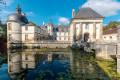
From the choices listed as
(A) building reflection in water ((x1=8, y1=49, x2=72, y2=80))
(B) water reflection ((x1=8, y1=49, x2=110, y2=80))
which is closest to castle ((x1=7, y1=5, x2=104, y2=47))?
(A) building reflection in water ((x1=8, y1=49, x2=72, y2=80))

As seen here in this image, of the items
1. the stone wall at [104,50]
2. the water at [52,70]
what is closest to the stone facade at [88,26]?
the stone wall at [104,50]

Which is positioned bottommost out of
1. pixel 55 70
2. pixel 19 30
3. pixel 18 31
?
pixel 55 70

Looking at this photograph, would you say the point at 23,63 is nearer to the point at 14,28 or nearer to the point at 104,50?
the point at 104,50

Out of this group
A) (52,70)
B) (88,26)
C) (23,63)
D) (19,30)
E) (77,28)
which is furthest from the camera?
(19,30)

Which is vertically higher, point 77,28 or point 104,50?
point 77,28

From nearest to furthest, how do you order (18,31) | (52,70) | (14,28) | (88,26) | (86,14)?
(52,70), (88,26), (86,14), (14,28), (18,31)

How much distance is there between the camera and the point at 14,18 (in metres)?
17.4

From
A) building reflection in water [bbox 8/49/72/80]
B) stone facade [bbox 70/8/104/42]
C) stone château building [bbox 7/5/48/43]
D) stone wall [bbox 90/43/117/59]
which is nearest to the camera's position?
building reflection in water [bbox 8/49/72/80]

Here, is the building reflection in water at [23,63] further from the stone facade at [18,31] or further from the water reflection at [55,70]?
the stone facade at [18,31]

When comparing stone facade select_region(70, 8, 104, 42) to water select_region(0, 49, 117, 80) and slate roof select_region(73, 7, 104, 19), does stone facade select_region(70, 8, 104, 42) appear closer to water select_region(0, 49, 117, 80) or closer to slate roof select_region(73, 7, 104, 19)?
slate roof select_region(73, 7, 104, 19)

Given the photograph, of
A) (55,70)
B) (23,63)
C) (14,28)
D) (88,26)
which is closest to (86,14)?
(88,26)

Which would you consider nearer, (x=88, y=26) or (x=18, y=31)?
(x=88, y=26)

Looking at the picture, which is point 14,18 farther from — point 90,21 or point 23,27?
point 90,21

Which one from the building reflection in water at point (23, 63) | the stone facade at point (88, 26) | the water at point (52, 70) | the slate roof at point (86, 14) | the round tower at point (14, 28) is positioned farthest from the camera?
the round tower at point (14, 28)
